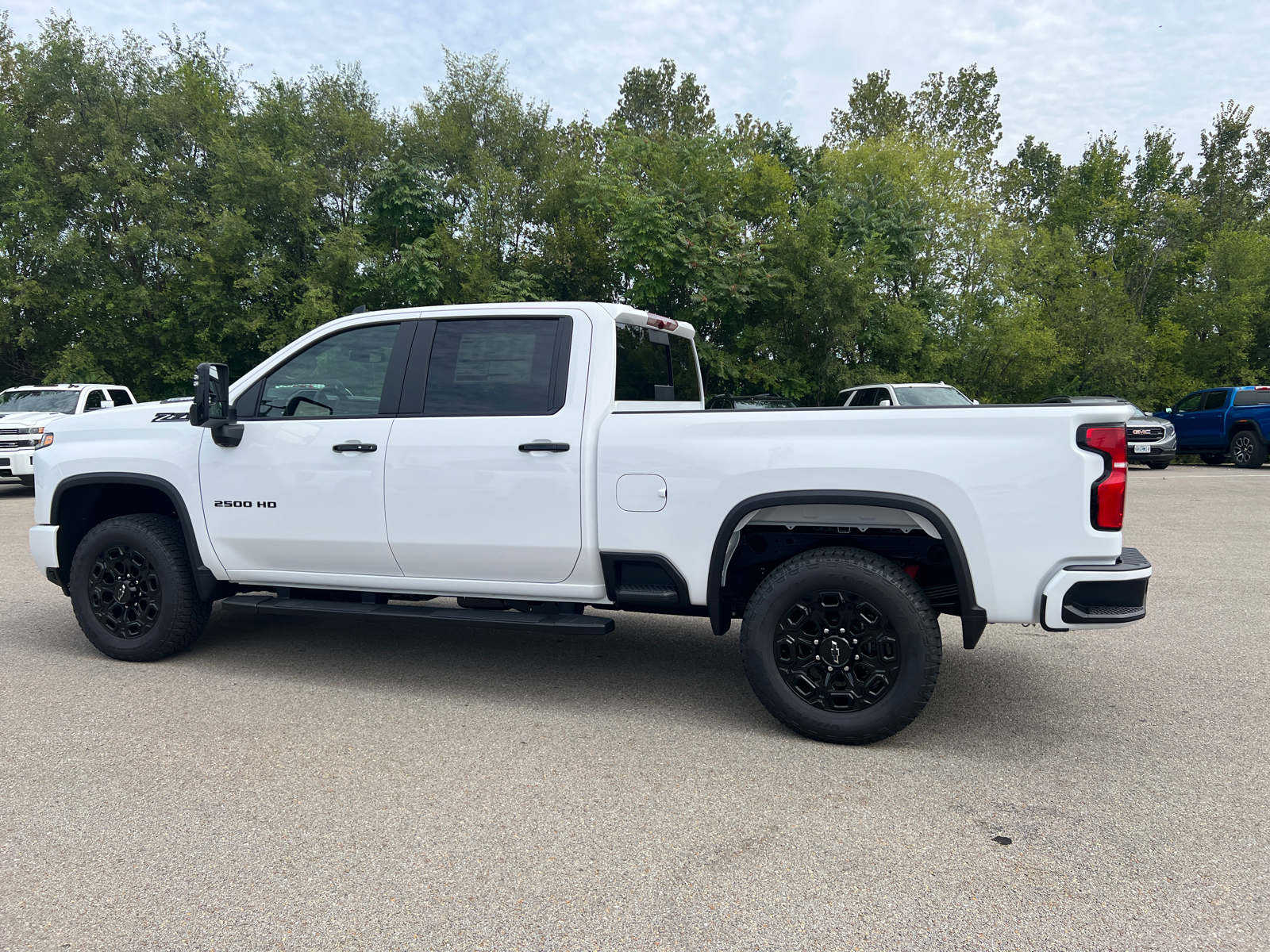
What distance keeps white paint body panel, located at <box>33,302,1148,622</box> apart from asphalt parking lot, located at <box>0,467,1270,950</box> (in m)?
0.69

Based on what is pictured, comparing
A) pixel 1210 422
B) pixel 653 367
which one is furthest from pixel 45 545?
pixel 1210 422

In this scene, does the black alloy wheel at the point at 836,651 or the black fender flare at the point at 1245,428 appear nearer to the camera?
the black alloy wheel at the point at 836,651

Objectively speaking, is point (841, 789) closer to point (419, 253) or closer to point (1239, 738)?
point (1239, 738)

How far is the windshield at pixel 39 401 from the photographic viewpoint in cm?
1653

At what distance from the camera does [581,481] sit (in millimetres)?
4414

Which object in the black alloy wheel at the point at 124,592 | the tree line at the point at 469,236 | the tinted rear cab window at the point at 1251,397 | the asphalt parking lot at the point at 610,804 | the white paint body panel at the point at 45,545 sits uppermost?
the tree line at the point at 469,236

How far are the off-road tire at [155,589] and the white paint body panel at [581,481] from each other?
260 mm

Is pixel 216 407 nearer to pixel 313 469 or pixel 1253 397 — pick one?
pixel 313 469

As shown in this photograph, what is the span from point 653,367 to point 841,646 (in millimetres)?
2028

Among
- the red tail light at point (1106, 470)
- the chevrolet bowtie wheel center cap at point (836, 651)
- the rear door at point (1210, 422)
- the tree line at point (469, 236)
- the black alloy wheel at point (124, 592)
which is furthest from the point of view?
the tree line at point (469, 236)

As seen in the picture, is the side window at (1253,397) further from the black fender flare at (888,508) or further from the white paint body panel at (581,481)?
the black fender flare at (888,508)

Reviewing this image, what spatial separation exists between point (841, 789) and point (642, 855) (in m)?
0.95

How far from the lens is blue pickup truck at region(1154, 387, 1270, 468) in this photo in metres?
20.8

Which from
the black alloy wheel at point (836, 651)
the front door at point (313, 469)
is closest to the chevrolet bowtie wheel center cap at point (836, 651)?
the black alloy wheel at point (836, 651)
